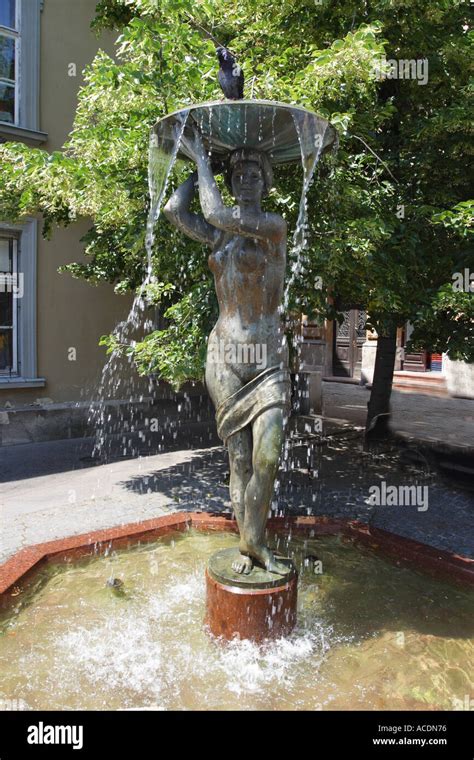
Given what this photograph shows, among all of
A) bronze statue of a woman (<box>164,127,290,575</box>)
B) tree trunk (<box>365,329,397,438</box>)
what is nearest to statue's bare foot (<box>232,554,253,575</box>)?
bronze statue of a woman (<box>164,127,290,575</box>)

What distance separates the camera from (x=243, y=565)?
3.44m

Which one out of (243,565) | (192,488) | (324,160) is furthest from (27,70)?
(243,565)

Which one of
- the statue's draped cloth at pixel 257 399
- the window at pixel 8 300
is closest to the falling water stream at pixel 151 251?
the statue's draped cloth at pixel 257 399

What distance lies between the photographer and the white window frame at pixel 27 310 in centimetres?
941

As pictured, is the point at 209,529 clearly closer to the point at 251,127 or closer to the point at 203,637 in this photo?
the point at 203,637

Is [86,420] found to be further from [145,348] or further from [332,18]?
[332,18]

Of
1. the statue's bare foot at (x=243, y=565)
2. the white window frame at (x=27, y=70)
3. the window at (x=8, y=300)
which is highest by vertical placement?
the white window frame at (x=27, y=70)

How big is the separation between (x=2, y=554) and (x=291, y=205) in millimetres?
3666

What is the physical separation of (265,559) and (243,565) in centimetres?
13

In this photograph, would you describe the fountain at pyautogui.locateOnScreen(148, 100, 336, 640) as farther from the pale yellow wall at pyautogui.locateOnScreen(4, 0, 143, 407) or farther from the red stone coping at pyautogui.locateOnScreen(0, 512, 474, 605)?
the pale yellow wall at pyautogui.locateOnScreen(4, 0, 143, 407)

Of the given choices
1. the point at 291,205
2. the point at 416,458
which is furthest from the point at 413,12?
the point at 416,458

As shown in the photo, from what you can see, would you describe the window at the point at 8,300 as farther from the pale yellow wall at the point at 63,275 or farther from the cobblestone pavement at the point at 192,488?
the cobblestone pavement at the point at 192,488

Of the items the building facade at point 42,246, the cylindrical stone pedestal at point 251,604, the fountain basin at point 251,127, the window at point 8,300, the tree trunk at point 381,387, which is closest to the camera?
the fountain basin at point 251,127

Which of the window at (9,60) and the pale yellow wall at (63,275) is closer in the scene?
the window at (9,60)
